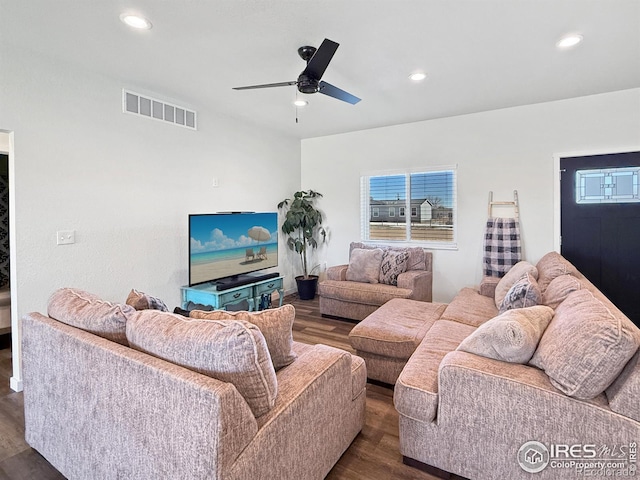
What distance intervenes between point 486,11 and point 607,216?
9.66 feet

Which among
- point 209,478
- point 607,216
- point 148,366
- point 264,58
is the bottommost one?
point 209,478

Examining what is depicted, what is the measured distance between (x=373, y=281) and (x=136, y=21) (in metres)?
3.48

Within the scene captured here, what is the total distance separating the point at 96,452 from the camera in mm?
1410

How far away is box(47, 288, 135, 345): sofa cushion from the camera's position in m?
1.52

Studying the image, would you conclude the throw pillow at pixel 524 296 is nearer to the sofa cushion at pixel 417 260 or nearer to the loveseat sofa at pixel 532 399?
the loveseat sofa at pixel 532 399

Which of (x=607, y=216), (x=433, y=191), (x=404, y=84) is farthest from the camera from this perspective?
(x=433, y=191)

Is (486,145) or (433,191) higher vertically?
(486,145)

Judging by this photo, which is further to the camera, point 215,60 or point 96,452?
point 215,60

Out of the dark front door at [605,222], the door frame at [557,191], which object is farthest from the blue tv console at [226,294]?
the dark front door at [605,222]

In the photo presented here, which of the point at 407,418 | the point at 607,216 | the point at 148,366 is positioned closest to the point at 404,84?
the point at 607,216

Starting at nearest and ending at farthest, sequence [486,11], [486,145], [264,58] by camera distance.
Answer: [486,11], [264,58], [486,145]

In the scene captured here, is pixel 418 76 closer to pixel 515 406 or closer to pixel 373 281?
pixel 373 281

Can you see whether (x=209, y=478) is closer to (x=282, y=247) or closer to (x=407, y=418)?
(x=407, y=418)

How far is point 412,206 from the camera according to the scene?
491 centimetres
